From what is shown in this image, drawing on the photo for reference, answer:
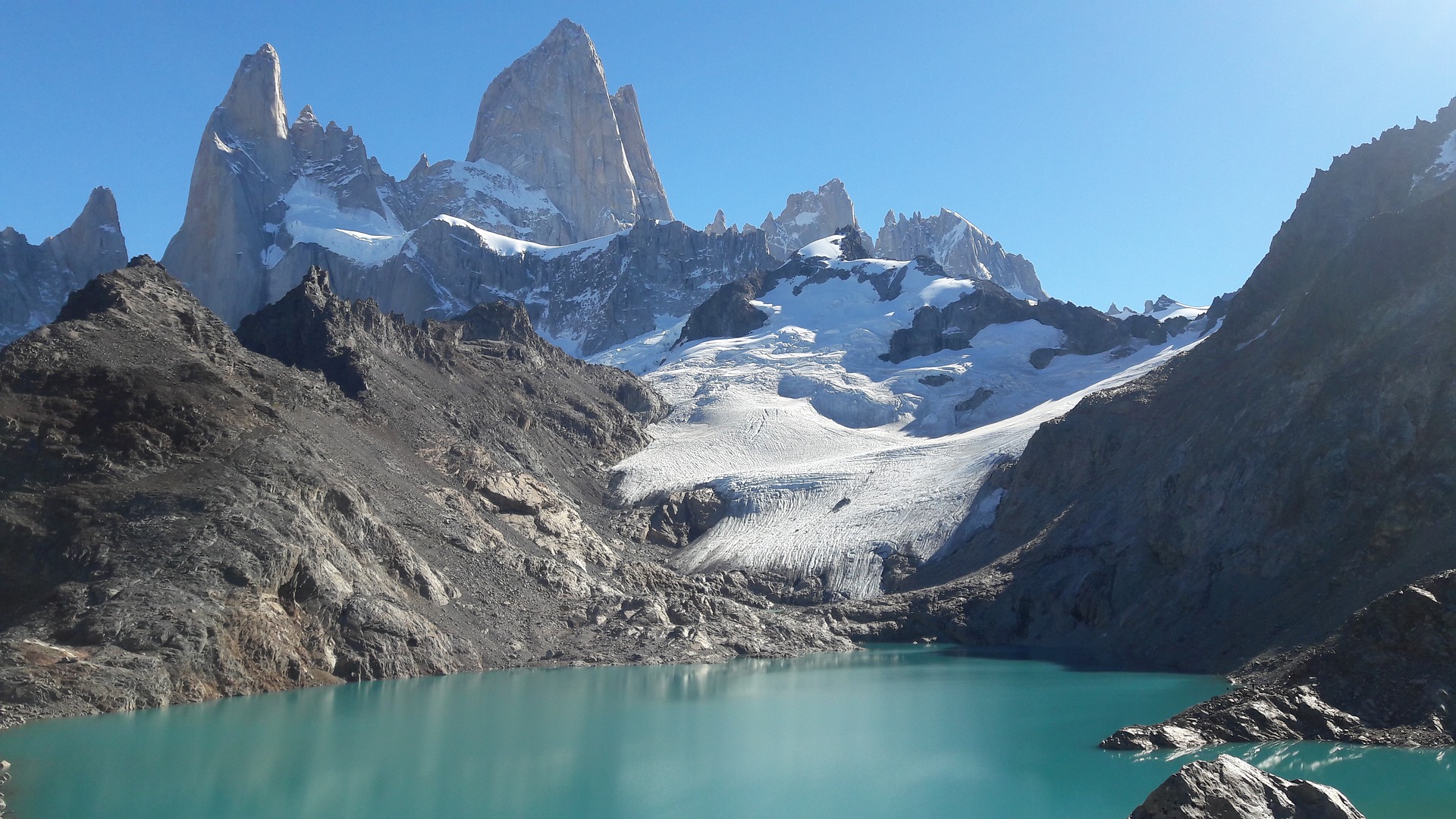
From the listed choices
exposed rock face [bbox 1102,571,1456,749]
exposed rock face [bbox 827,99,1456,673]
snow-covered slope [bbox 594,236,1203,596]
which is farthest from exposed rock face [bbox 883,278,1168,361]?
exposed rock face [bbox 1102,571,1456,749]

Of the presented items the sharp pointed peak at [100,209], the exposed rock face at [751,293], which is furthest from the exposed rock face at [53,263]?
the exposed rock face at [751,293]

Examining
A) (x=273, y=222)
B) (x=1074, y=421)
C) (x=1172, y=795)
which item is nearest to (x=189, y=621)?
(x=1172, y=795)

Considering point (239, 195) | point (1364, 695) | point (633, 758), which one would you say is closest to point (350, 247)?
point (239, 195)

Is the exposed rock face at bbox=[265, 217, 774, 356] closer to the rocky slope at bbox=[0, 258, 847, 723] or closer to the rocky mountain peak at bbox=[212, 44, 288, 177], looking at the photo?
the rocky mountain peak at bbox=[212, 44, 288, 177]

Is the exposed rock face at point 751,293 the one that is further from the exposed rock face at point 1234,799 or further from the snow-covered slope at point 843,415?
the exposed rock face at point 1234,799

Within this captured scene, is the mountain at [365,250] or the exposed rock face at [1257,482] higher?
the mountain at [365,250]

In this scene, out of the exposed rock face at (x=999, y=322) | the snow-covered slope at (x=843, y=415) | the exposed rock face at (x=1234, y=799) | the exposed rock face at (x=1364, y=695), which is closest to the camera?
the exposed rock face at (x=1234, y=799)
